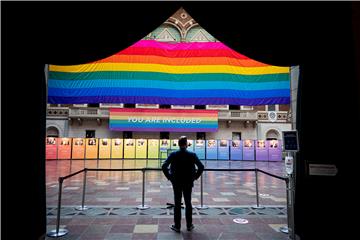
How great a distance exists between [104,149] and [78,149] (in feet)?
7.15

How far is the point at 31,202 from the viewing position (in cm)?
358

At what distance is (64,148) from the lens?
2192 centimetres

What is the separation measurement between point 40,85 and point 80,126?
23184 millimetres

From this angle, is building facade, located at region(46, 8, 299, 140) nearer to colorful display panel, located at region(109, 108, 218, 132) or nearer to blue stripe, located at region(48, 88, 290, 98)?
colorful display panel, located at region(109, 108, 218, 132)

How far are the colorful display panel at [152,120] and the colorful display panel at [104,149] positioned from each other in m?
1.36

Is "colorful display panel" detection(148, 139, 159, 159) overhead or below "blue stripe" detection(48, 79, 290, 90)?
below

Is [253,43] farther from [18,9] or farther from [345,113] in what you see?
[18,9]

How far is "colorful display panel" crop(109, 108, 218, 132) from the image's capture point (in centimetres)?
2316

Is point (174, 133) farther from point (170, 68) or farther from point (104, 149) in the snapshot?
point (170, 68)

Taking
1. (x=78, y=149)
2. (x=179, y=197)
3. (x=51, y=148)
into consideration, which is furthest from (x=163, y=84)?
(x=51, y=148)

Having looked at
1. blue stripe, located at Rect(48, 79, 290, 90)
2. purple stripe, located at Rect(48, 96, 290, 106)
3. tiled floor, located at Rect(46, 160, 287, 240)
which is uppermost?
blue stripe, located at Rect(48, 79, 290, 90)

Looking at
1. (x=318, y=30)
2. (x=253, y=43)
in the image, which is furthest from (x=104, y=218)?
(x=318, y=30)

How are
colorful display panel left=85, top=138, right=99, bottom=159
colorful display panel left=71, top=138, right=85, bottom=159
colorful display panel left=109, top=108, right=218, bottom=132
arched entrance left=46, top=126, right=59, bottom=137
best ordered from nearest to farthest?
colorful display panel left=71, top=138, right=85, bottom=159 < colorful display panel left=85, top=138, right=99, bottom=159 < colorful display panel left=109, top=108, right=218, bottom=132 < arched entrance left=46, top=126, right=59, bottom=137

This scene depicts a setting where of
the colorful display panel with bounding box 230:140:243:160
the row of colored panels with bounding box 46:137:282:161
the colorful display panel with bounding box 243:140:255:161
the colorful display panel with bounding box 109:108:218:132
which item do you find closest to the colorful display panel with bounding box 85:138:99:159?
the row of colored panels with bounding box 46:137:282:161
